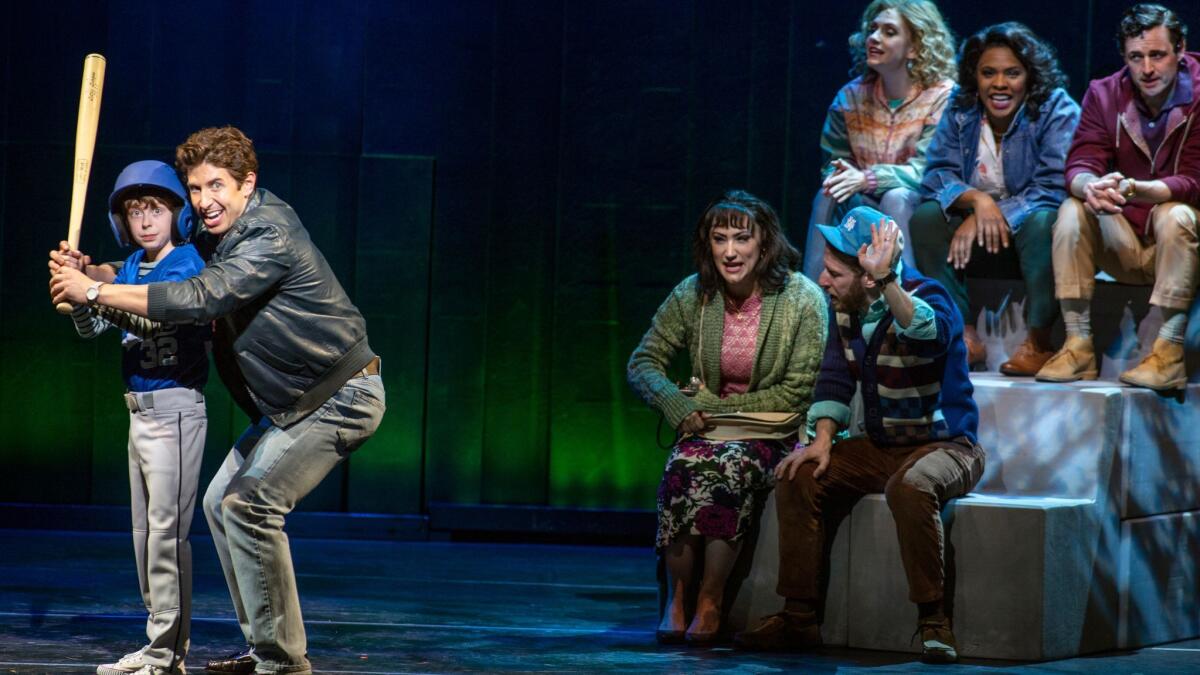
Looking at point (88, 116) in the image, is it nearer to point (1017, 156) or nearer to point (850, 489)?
point (850, 489)

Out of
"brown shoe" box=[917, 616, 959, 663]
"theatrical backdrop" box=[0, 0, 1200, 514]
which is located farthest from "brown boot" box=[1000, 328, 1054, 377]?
"theatrical backdrop" box=[0, 0, 1200, 514]

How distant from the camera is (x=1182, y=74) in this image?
4.91 metres

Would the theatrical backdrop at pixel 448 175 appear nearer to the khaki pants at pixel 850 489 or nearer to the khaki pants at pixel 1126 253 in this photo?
the khaki pants at pixel 1126 253

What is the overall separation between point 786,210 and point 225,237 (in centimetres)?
323

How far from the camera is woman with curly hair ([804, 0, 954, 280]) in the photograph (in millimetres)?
5332

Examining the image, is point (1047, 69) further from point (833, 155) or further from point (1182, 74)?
point (833, 155)

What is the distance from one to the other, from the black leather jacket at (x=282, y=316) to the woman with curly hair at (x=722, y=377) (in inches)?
46.5

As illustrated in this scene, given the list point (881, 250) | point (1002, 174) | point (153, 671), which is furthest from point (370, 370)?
point (1002, 174)

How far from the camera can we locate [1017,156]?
512cm

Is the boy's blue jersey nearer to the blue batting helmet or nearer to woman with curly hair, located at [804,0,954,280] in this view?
the blue batting helmet

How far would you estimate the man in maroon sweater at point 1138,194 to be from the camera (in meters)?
4.72

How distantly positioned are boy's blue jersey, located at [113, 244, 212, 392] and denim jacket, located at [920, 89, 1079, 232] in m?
2.45

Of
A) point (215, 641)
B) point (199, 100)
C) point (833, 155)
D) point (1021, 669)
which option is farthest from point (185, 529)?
point (199, 100)

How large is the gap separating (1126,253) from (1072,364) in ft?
1.24
